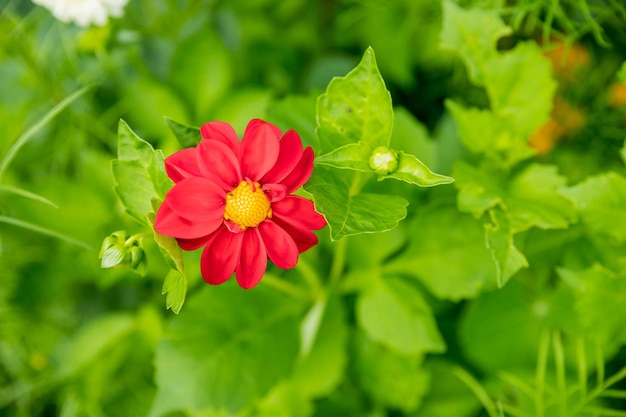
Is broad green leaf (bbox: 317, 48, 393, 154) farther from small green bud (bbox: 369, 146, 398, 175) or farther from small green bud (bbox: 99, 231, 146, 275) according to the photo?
small green bud (bbox: 99, 231, 146, 275)

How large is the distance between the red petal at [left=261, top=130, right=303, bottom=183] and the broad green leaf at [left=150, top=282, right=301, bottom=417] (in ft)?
0.92

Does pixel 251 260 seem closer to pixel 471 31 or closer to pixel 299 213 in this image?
pixel 299 213

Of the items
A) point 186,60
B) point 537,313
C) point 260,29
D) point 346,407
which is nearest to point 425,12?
point 260,29

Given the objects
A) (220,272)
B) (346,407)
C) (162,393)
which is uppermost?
(220,272)

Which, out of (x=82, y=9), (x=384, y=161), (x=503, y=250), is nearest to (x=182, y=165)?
(x=384, y=161)

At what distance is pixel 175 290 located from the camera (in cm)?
42

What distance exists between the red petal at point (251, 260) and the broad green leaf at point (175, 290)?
4cm

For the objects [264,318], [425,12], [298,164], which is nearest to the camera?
[298,164]

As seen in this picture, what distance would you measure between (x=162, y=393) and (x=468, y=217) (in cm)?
39

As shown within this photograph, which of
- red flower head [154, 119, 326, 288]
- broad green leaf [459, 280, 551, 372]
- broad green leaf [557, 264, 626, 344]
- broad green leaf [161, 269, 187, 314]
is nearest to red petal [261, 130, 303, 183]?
red flower head [154, 119, 326, 288]

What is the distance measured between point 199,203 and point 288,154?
0.07 meters

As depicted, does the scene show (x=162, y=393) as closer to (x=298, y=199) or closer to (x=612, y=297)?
(x=298, y=199)

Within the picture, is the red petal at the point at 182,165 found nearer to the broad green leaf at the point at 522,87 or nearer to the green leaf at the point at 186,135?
the green leaf at the point at 186,135

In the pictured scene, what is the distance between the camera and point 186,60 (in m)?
0.85
